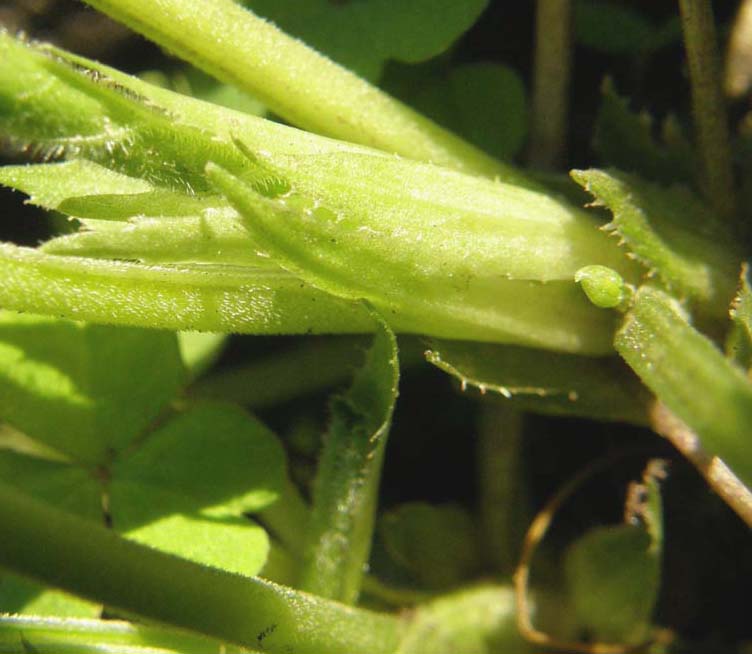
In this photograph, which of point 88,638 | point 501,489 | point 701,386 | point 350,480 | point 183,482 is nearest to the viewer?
point 701,386

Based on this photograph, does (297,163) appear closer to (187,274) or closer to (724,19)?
(187,274)

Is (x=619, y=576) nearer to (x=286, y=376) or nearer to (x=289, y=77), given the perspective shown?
(x=286, y=376)

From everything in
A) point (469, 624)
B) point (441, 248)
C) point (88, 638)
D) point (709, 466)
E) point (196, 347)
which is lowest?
point (469, 624)

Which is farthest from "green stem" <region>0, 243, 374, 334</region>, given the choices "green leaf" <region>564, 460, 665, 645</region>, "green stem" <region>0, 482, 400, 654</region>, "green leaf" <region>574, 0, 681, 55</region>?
"green leaf" <region>574, 0, 681, 55</region>

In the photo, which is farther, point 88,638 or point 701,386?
point 88,638

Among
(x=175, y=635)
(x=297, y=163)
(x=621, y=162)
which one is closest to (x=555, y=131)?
(x=621, y=162)

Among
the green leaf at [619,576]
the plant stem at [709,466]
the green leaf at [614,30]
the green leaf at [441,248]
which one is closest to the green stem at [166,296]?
Answer: the green leaf at [441,248]

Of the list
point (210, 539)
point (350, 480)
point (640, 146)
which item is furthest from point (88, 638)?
point (640, 146)

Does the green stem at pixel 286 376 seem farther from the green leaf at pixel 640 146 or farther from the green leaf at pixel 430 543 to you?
the green leaf at pixel 640 146

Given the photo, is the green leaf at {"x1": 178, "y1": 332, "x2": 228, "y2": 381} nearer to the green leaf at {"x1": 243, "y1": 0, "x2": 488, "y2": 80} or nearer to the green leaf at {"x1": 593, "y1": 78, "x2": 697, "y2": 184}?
the green leaf at {"x1": 243, "y1": 0, "x2": 488, "y2": 80}
